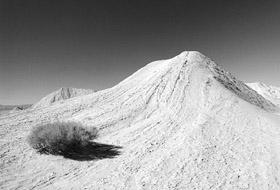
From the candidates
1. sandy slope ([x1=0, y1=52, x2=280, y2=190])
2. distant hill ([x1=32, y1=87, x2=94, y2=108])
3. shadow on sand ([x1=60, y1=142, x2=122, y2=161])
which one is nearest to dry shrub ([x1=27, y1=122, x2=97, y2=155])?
shadow on sand ([x1=60, y1=142, x2=122, y2=161])

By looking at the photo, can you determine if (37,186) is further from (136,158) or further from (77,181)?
(136,158)

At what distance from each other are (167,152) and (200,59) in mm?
15739

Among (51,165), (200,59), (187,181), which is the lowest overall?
(187,181)

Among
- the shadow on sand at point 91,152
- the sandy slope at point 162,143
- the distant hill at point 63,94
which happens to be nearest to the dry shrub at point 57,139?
the shadow on sand at point 91,152

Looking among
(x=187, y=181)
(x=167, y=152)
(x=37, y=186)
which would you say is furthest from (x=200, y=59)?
(x=37, y=186)

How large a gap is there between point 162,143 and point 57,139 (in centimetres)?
433

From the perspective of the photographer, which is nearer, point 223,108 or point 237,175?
point 237,175

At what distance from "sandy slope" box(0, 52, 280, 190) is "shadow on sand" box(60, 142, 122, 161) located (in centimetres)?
36

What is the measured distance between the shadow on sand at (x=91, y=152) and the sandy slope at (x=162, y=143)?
14.1 inches

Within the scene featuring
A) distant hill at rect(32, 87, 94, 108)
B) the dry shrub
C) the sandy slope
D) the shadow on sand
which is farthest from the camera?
distant hill at rect(32, 87, 94, 108)

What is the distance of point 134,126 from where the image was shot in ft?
37.7

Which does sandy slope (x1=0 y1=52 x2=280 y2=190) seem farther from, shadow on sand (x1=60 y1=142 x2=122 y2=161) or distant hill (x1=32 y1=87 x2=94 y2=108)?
distant hill (x1=32 y1=87 x2=94 y2=108)

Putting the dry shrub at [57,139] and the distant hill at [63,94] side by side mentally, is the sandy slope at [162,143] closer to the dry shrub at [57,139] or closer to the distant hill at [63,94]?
the dry shrub at [57,139]

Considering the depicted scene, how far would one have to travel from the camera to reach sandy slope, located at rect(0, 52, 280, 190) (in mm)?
6320
